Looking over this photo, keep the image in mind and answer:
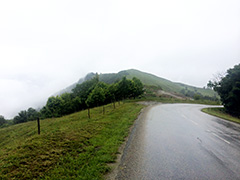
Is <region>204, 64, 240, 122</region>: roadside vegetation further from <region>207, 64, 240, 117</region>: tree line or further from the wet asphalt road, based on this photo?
the wet asphalt road

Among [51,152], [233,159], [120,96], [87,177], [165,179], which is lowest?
[233,159]

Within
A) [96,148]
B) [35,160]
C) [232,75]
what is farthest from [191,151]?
[232,75]

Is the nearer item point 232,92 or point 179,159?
point 179,159

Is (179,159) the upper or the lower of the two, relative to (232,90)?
lower

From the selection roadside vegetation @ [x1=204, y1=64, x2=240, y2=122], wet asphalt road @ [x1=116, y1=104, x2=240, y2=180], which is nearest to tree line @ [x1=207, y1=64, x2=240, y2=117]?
roadside vegetation @ [x1=204, y1=64, x2=240, y2=122]

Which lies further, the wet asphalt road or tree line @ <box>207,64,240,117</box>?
tree line @ <box>207,64,240,117</box>

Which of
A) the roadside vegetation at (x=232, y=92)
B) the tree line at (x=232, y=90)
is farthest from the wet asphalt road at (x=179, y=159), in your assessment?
the tree line at (x=232, y=90)

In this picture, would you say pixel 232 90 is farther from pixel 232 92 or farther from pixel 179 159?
pixel 179 159

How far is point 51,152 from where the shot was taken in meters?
5.30

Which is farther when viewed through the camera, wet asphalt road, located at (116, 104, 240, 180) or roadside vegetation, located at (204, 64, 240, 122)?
roadside vegetation, located at (204, 64, 240, 122)

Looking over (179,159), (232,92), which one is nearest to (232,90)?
(232,92)

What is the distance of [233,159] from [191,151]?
162cm

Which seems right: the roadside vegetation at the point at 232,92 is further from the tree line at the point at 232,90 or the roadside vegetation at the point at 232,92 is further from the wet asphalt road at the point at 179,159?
the wet asphalt road at the point at 179,159

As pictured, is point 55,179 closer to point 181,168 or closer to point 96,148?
point 96,148
